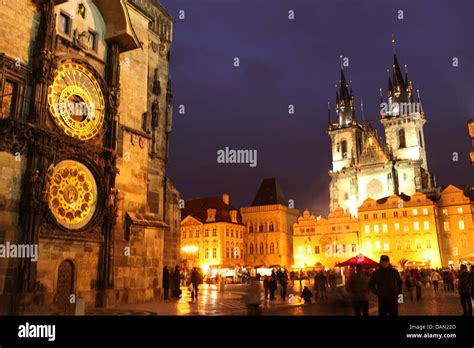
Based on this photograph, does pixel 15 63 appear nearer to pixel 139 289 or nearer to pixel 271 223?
pixel 139 289

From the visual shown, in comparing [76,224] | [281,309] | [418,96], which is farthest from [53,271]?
[418,96]

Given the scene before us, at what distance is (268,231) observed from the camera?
269ft

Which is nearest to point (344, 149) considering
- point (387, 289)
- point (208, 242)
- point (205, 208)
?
point (205, 208)

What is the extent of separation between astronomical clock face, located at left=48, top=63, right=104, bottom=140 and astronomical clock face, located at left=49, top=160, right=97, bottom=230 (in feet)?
4.86

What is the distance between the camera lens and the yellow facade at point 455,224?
69.8m

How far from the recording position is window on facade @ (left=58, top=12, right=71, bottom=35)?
17.6m

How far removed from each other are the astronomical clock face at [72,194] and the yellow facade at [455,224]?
6632cm

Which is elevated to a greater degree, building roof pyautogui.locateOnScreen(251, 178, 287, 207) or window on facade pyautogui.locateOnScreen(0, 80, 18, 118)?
building roof pyautogui.locateOnScreen(251, 178, 287, 207)

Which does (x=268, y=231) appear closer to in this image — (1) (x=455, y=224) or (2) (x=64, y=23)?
(1) (x=455, y=224)

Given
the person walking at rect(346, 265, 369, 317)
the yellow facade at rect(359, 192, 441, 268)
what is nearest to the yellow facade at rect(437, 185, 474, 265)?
the yellow facade at rect(359, 192, 441, 268)

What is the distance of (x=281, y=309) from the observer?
1784 cm

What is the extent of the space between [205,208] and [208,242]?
6778 mm

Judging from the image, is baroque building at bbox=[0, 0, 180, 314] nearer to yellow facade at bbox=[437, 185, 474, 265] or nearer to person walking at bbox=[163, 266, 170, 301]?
person walking at bbox=[163, 266, 170, 301]

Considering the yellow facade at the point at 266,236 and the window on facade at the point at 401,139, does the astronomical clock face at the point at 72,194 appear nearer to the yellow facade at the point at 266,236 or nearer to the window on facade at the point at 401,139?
the yellow facade at the point at 266,236
